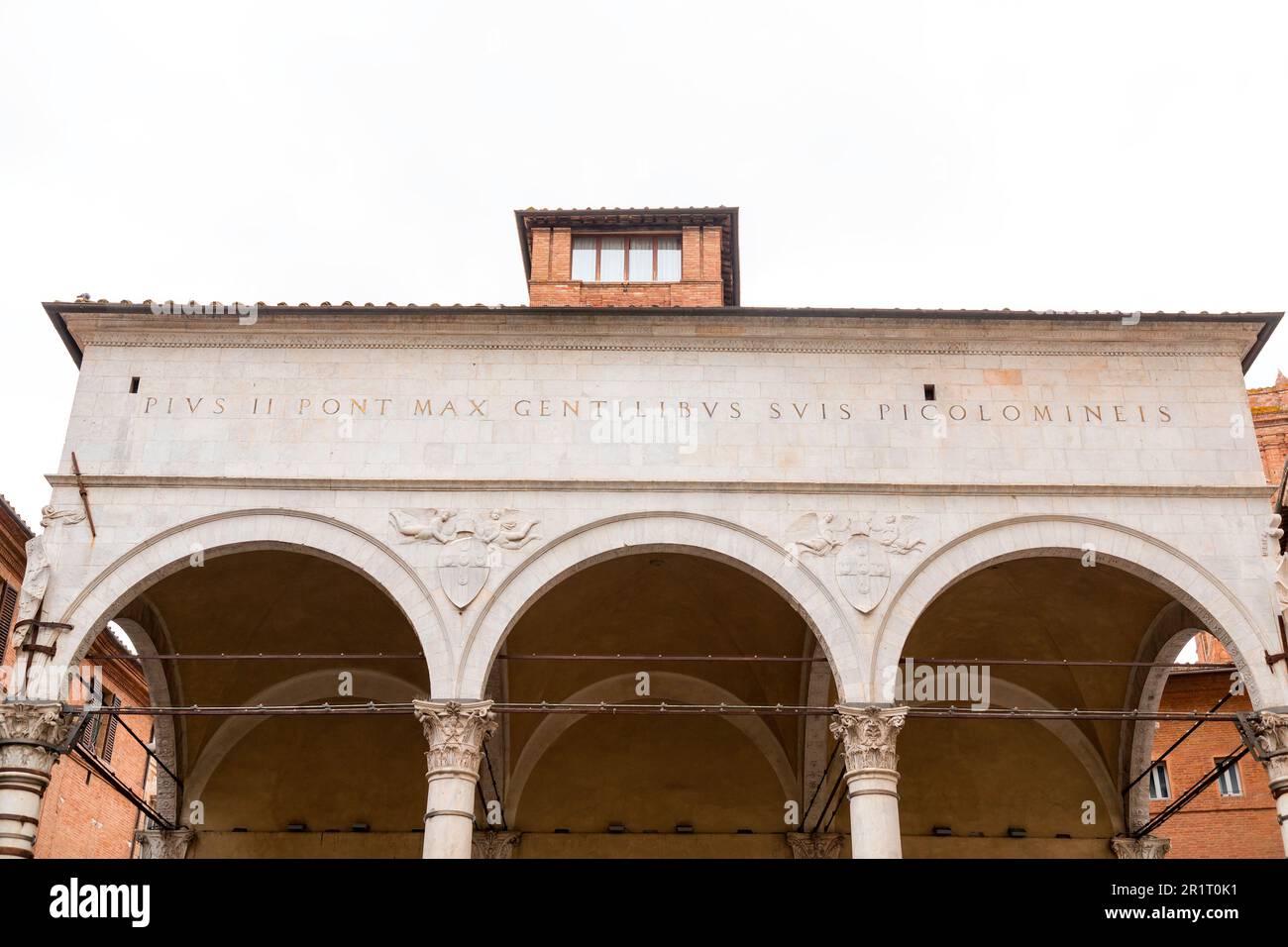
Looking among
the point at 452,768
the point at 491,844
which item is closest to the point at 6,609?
the point at 491,844

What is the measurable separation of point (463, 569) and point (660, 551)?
2266 millimetres

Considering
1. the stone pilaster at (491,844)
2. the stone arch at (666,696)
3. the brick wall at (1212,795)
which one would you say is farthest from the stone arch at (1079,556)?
the brick wall at (1212,795)

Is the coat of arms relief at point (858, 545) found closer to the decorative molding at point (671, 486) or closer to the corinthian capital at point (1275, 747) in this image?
the decorative molding at point (671, 486)

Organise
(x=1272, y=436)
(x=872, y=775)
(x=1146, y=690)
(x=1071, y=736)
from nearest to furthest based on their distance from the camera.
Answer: (x=872, y=775)
(x=1146, y=690)
(x=1071, y=736)
(x=1272, y=436)

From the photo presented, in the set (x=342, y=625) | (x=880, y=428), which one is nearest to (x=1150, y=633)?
(x=880, y=428)

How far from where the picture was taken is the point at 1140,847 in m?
18.7

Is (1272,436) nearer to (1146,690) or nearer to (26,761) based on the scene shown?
(1146,690)

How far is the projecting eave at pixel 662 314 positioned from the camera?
51.3 ft

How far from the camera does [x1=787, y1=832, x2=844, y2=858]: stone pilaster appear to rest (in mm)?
18672

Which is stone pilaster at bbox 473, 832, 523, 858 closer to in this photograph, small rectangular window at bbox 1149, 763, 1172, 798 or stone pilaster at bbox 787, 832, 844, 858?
stone pilaster at bbox 787, 832, 844, 858

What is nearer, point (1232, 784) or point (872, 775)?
point (872, 775)

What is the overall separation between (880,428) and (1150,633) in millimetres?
5433

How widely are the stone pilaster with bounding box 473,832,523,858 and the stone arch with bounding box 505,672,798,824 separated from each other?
1.19 feet
